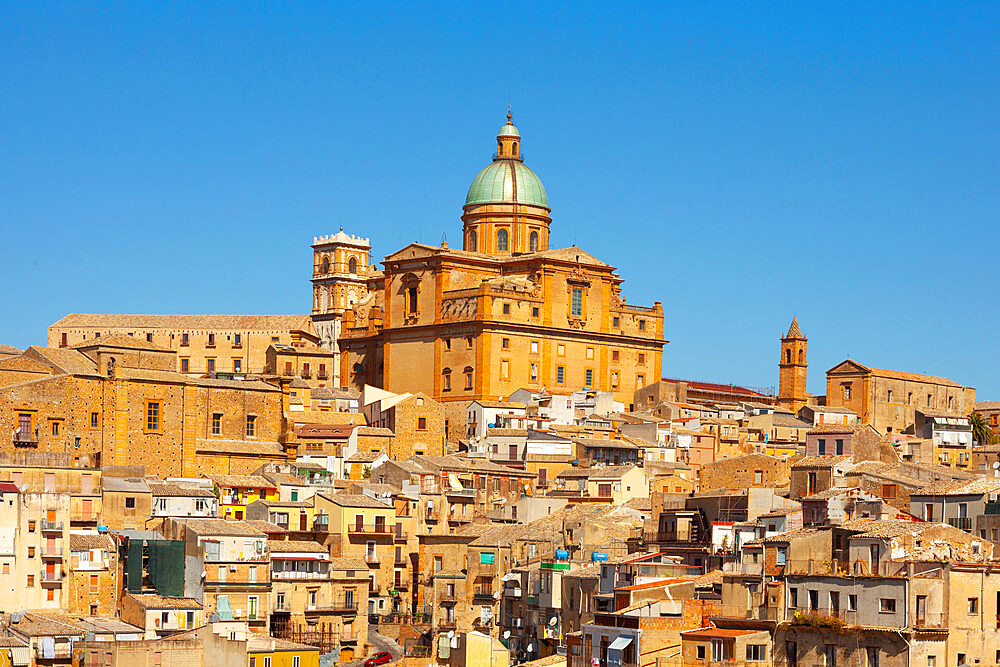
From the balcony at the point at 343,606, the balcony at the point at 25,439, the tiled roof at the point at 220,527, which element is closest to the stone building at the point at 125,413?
the balcony at the point at 25,439

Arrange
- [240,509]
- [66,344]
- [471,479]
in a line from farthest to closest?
[66,344], [471,479], [240,509]

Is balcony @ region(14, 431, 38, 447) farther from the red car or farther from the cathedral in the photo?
the cathedral

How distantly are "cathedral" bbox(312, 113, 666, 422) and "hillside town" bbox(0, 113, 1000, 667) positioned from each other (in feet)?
0.55

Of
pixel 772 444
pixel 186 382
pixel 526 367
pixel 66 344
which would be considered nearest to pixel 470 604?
pixel 186 382

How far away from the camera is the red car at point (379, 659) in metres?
63.7

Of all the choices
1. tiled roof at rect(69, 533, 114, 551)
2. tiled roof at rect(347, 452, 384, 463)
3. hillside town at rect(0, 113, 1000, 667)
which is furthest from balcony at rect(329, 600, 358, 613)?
tiled roof at rect(347, 452, 384, 463)

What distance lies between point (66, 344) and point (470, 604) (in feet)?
260

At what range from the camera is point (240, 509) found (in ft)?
240

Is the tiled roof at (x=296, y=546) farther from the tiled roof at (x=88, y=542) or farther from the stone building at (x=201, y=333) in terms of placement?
the stone building at (x=201, y=333)

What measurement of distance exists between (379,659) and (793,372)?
195 ft

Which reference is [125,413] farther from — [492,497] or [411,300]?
[411,300]

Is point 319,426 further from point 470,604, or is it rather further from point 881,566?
point 881,566

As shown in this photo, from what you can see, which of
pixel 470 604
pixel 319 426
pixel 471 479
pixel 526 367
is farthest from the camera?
pixel 526 367

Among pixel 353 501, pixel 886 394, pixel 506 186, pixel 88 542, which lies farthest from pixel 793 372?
pixel 88 542
